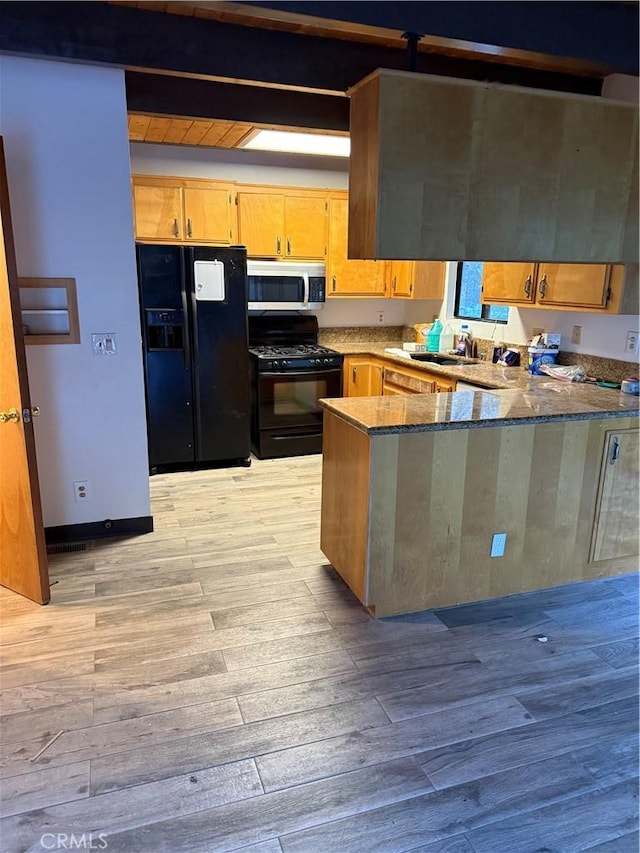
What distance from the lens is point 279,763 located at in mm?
1923

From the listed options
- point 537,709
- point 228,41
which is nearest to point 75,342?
point 228,41

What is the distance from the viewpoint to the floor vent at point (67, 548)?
3379 mm

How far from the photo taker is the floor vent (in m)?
3.38

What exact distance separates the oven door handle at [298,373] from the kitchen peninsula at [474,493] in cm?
196

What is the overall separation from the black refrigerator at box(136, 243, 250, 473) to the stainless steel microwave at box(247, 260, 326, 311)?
1.30ft

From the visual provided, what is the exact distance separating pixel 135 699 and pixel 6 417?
1.40m

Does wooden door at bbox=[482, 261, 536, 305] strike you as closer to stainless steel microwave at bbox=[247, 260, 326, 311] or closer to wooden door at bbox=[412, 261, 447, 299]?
wooden door at bbox=[412, 261, 447, 299]

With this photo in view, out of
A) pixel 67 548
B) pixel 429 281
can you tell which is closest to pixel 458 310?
pixel 429 281

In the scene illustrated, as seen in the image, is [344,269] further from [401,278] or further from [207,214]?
[207,214]

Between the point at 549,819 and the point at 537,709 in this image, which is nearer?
the point at 549,819

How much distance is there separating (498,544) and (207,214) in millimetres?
3566

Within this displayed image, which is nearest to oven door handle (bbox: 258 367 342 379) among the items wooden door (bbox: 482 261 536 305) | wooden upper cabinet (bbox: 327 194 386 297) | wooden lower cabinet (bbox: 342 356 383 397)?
wooden lower cabinet (bbox: 342 356 383 397)

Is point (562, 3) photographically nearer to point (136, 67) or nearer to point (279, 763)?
point (136, 67)

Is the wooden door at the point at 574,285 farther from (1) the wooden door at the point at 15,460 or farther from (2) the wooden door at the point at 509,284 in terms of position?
(1) the wooden door at the point at 15,460
